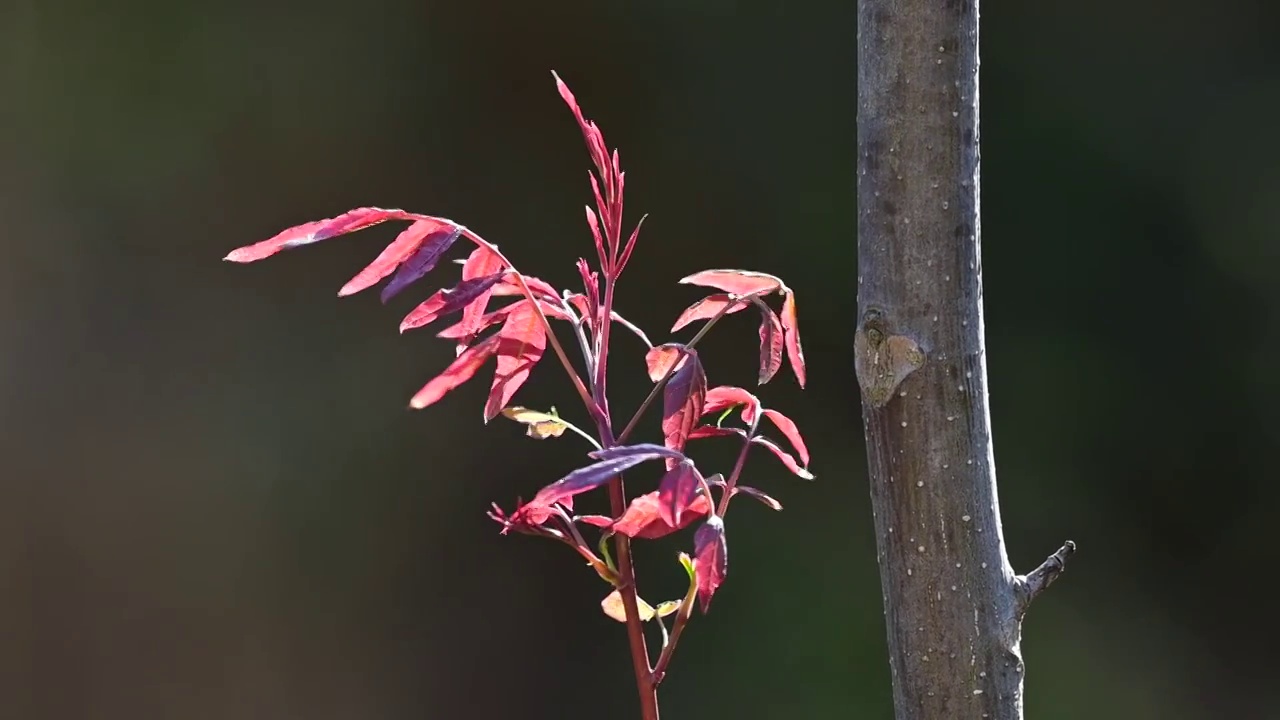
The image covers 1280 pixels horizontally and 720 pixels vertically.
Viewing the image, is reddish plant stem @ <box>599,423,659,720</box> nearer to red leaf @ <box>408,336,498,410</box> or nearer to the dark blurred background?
red leaf @ <box>408,336,498,410</box>

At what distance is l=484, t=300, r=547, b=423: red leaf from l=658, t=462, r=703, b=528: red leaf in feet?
0.33

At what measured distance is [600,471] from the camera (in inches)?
19.8

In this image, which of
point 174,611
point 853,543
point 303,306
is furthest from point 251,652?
point 853,543

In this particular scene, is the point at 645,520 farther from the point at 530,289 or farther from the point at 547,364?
the point at 547,364

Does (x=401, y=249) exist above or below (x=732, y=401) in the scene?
above

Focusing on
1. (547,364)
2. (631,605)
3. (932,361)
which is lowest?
(547,364)

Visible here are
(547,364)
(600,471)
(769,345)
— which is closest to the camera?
(600,471)

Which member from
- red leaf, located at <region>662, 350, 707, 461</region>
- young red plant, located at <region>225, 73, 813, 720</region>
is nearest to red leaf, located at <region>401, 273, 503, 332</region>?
young red plant, located at <region>225, 73, 813, 720</region>

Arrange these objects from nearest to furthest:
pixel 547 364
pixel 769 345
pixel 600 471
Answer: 1. pixel 600 471
2. pixel 769 345
3. pixel 547 364

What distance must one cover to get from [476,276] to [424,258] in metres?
0.04

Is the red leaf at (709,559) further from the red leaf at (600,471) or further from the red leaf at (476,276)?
the red leaf at (476,276)

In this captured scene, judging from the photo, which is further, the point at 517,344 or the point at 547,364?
the point at 547,364

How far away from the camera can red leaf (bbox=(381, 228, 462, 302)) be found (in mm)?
546

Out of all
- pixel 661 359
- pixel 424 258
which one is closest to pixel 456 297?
pixel 424 258
